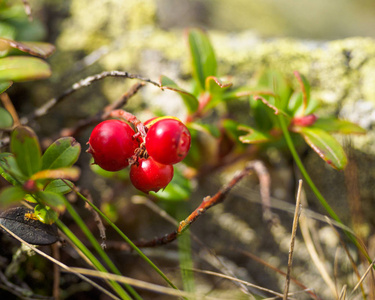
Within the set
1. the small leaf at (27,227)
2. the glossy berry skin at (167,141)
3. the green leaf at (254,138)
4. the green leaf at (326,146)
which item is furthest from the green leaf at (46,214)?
the green leaf at (326,146)

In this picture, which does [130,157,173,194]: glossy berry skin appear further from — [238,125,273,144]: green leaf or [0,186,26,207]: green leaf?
[238,125,273,144]: green leaf

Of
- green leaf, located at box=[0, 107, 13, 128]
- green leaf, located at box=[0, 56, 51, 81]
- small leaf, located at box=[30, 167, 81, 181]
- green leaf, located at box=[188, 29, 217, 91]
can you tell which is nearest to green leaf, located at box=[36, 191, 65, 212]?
small leaf, located at box=[30, 167, 81, 181]

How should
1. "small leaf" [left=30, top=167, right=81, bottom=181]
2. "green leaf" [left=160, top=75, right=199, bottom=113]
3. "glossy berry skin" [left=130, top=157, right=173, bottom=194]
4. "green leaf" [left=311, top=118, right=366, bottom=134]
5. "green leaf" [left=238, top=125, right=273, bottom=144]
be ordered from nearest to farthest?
"small leaf" [left=30, top=167, right=81, bottom=181] < "glossy berry skin" [left=130, top=157, right=173, bottom=194] < "green leaf" [left=160, top=75, right=199, bottom=113] < "green leaf" [left=238, top=125, right=273, bottom=144] < "green leaf" [left=311, top=118, right=366, bottom=134]

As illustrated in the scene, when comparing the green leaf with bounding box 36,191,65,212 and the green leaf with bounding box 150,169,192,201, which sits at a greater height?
the green leaf with bounding box 36,191,65,212

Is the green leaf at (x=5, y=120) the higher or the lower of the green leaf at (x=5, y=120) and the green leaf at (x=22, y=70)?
the lower

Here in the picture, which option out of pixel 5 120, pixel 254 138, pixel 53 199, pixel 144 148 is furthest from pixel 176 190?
pixel 5 120

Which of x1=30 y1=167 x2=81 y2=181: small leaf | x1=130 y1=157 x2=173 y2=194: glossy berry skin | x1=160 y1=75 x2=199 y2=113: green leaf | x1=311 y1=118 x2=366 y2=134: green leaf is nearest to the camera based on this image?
x1=30 y1=167 x2=81 y2=181: small leaf

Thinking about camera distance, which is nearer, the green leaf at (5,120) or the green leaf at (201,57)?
the green leaf at (5,120)

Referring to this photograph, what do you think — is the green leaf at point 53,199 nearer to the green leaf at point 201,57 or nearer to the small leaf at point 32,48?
the small leaf at point 32,48

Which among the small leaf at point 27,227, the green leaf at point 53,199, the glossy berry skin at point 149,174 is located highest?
the glossy berry skin at point 149,174
